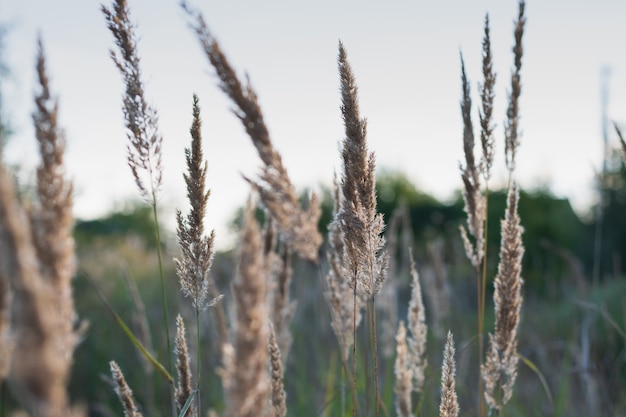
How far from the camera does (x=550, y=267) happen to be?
15289 millimetres

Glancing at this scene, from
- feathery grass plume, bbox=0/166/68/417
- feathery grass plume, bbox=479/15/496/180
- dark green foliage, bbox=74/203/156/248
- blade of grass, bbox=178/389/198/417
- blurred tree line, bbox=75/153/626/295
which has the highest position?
dark green foliage, bbox=74/203/156/248

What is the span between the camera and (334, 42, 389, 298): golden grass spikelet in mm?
1732

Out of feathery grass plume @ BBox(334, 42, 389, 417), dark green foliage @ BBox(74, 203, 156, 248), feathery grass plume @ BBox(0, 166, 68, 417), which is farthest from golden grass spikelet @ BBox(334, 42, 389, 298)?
dark green foliage @ BBox(74, 203, 156, 248)

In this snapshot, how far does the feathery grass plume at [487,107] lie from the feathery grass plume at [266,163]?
3.17 feet

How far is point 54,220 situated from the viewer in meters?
1.02

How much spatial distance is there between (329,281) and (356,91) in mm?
922

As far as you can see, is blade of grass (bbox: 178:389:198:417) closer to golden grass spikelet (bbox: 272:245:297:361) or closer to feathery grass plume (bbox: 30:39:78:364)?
feathery grass plume (bbox: 30:39:78:364)

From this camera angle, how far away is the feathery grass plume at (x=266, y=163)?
4.57 ft

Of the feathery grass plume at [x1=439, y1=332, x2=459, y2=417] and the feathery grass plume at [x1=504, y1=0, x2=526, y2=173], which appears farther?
the feathery grass plume at [x1=504, y1=0, x2=526, y2=173]

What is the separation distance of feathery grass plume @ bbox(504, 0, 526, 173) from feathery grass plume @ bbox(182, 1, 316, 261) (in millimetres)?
1095

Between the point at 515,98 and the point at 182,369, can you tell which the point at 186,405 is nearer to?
the point at 182,369

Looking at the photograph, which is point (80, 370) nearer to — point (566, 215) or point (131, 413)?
point (131, 413)

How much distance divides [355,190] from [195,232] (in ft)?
1.50

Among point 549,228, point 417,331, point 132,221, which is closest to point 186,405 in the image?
point 417,331
